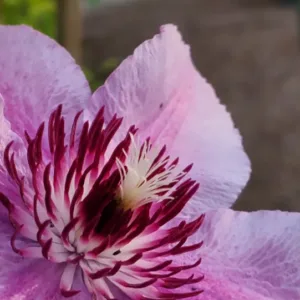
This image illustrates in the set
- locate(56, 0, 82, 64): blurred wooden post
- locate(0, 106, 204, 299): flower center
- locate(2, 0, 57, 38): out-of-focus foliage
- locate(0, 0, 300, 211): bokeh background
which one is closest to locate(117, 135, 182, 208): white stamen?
locate(0, 106, 204, 299): flower center

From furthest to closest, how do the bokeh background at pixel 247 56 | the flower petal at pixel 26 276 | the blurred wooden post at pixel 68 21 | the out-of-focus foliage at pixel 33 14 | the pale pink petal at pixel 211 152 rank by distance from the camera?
the bokeh background at pixel 247 56 → the out-of-focus foliage at pixel 33 14 → the blurred wooden post at pixel 68 21 → the pale pink petal at pixel 211 152 → the flower petal at pixel 26 276

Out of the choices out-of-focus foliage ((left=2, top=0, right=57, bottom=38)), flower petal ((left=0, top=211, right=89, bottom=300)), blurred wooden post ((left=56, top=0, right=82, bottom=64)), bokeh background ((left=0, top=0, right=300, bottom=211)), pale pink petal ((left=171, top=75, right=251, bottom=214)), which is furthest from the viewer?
bokeh background ((left=0, top=0, right=300, bottom=211))

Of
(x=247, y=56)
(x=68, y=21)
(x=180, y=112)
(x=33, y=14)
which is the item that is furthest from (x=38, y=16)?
(x=247, y=56)

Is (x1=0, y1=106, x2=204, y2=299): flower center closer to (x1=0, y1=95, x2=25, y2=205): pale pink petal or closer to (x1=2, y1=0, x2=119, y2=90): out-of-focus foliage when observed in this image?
(x1=0, y1=95, x2=25, y2=205): pale pink petal

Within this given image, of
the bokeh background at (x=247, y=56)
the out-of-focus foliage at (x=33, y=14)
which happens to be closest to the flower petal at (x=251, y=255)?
the out-of-focus foliage at (x=33, y=14)

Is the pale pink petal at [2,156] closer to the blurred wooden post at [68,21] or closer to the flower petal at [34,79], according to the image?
the flower petal at [34,79]
